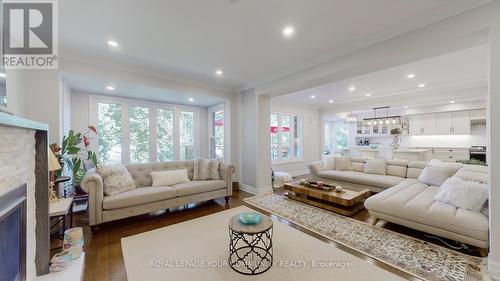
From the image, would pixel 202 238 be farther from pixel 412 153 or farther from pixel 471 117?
pixel 471 117

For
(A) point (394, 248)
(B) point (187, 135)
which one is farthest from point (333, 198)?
(B) point (187, 135)

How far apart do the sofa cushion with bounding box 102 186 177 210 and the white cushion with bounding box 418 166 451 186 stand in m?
4.70

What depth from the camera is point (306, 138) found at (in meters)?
7.46

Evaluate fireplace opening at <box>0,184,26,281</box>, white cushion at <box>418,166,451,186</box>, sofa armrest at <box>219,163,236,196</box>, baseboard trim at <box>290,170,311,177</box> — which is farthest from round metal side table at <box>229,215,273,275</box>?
baseboard trim at <box>290,170,311,177</box>

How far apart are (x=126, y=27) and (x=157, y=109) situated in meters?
3.28

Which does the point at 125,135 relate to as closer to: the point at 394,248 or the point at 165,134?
the point at 165,134

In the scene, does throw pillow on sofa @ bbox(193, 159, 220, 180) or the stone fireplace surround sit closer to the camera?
the stone fireplace surround

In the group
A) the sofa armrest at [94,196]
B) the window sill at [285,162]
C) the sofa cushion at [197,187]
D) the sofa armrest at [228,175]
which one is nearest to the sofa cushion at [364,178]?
the window sill at [285,162]

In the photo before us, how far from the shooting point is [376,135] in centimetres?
774

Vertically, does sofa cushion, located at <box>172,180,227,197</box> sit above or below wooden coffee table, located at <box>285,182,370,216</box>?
above

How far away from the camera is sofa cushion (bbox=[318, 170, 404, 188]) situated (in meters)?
4.10

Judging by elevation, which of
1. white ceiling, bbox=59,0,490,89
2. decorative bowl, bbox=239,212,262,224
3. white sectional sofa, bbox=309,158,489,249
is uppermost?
white ceiling, bbox=59,0,490,89

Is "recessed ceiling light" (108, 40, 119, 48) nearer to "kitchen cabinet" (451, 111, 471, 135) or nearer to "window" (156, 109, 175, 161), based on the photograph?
"window" (156, 109, 175, 161)

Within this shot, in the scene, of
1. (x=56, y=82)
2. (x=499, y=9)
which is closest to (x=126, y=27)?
(x=56, y=82)
